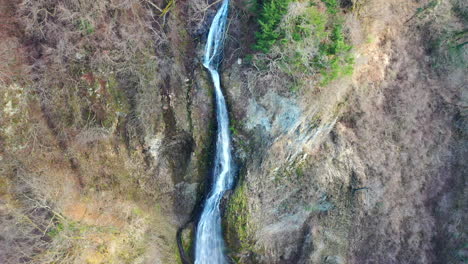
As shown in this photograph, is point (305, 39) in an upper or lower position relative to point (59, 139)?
upper

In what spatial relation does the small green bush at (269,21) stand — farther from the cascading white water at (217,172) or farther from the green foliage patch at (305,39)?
the cascading white water at (217,172)

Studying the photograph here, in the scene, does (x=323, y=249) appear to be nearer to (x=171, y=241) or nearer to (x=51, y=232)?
(x=171, y=241)

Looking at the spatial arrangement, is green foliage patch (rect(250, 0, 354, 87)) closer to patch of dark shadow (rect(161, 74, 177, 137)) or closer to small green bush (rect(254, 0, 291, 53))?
small green bush (rect(254, 0, 291, 53))

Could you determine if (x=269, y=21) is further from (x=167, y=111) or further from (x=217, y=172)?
(x=217, y=172)

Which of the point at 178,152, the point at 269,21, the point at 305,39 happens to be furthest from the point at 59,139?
the point at 305,39

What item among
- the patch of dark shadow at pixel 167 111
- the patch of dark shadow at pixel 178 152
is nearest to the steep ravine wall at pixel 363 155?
the patch of dark shadow at pixel 178 152
